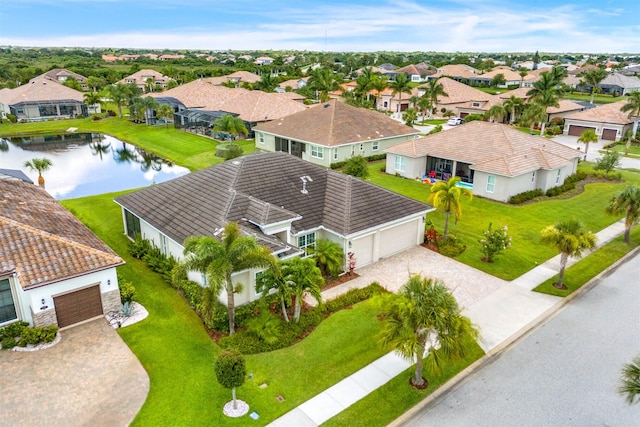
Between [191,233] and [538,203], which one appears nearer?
A: [191,233]

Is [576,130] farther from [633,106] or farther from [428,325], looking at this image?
[428,325]

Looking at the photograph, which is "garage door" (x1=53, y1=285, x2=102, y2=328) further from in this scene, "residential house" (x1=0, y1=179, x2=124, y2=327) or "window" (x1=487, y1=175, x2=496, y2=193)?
"window" (x1=487, y1=175, x2=496, y2=193)

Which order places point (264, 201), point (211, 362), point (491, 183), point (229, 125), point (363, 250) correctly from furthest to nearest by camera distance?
point (229, 125), point (491, 183), point (363, 250), point (264, 201), point (211, 362)

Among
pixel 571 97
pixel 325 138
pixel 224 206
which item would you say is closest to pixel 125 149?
pixel 325 138

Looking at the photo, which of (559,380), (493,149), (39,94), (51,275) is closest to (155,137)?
Result: (39,94)

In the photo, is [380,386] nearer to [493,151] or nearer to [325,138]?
[493,151]

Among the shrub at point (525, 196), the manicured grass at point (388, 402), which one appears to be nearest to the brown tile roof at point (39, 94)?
the shrub at point (525, 196)
